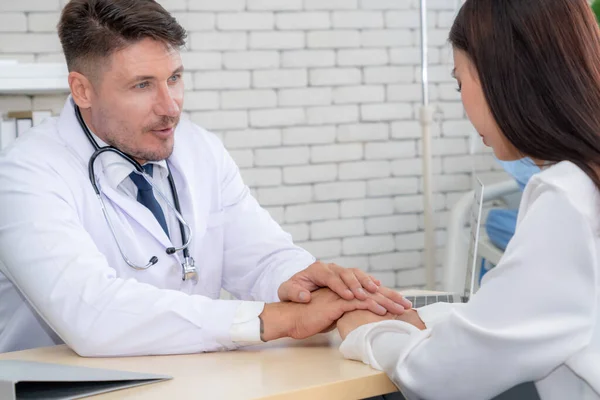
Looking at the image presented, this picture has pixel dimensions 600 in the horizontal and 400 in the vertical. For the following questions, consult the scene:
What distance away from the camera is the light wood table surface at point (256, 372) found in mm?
1102

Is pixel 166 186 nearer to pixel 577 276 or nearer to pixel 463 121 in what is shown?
pixel 577 276

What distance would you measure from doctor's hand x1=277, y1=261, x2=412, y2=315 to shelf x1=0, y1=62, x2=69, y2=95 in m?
1.53

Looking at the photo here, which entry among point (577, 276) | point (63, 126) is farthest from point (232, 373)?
point (63, 126)

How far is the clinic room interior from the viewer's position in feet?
3.56

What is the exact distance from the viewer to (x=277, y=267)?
1.86 meters

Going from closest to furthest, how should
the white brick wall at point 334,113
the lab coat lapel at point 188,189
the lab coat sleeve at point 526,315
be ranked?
the lab coat sleeve at point 526,315 < the lab coat lapel at point 188,189 < the white brick wall at point 334,113

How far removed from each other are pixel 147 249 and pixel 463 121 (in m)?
2.18

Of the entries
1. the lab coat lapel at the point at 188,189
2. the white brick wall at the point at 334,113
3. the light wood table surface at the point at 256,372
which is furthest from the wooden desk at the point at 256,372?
the white brick wall at the point at 334,113

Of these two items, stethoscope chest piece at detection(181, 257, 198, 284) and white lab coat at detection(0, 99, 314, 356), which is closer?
white lab coat at detection(0, 99, 314, 356)

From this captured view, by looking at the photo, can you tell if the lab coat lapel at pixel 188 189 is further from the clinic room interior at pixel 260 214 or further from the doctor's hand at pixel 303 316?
the doctor's hand at pixel 303 316

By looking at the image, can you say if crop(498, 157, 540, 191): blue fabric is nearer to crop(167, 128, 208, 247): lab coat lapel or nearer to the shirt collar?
crop(167, 128, 208, 247): lab coat lapel

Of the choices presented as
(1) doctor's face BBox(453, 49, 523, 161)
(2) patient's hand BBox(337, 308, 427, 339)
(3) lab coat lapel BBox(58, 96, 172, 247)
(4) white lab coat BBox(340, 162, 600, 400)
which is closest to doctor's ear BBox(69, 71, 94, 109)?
(3) lab coat lapel BBox(58, 96, 172, 247)

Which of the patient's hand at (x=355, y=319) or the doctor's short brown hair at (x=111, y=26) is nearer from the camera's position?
the patient's hand at (x=355, y=319)

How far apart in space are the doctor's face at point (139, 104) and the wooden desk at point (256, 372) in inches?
21.7
